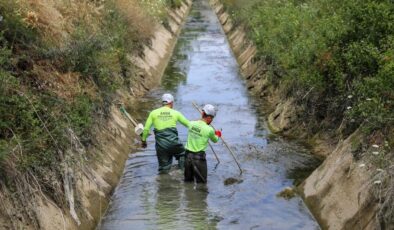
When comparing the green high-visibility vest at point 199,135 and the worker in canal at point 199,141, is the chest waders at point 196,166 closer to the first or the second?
the worker in canal at point 199,141

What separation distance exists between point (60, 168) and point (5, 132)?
108 cm

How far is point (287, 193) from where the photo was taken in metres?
11.6

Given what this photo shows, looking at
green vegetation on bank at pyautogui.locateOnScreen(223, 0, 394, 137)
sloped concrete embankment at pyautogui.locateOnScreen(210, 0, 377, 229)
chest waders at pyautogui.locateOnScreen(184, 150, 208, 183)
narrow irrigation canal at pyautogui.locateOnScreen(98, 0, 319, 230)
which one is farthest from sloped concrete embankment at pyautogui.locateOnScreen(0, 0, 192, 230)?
→ green vegetation on bank at pyautogui.locateOnScreen(223, 0, 394, 137)

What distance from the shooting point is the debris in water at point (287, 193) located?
11.5 meters

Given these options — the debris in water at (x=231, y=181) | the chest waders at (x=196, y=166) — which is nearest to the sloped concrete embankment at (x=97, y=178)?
the chest waders at (x=196, y=166)

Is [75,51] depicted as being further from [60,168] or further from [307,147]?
[307,147]

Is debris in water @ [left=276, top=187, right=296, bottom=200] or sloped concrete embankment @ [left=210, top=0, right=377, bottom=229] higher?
sloped concrete embankment @ [left=210, top=0, right=377, bottom=229]

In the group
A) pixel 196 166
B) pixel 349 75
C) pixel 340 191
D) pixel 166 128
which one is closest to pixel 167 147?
pixel 166 128

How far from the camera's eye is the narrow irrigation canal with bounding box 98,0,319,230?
10.4m

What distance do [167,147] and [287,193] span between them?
2.80 metres

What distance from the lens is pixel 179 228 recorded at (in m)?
9.91

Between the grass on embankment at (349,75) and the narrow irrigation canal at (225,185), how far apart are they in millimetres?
1306

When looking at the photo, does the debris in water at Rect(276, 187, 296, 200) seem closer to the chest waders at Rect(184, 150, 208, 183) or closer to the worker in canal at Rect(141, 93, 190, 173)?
the chest waders at Rect(184, 150, 208, 183)

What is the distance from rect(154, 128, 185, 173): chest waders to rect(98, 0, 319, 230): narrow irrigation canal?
1.00ft
